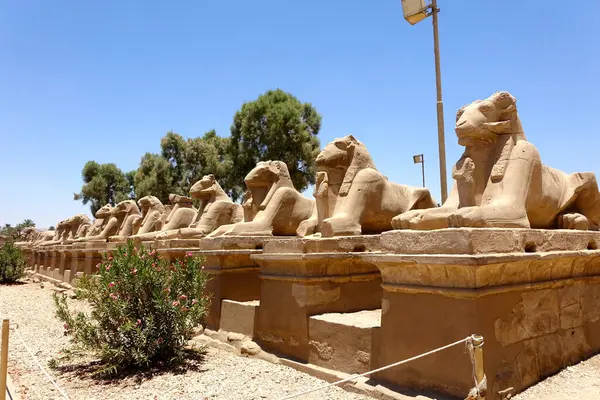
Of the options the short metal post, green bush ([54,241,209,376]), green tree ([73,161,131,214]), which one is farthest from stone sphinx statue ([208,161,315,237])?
green tree ([73,161,131,214])

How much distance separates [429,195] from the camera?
6473 millimetres

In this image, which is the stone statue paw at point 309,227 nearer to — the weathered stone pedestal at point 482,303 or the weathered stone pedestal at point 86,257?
the weathered stone pedestal at point 482,303

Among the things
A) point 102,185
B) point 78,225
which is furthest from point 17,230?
point 78,225

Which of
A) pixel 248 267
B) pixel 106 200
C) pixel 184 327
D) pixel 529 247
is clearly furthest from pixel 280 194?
pixel 106 200

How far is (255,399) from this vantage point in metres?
4.04

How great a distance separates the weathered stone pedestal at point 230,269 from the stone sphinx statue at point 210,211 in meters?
1.82

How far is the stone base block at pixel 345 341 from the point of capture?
13.5 feet

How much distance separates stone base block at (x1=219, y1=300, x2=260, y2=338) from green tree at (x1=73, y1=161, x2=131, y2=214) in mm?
26582

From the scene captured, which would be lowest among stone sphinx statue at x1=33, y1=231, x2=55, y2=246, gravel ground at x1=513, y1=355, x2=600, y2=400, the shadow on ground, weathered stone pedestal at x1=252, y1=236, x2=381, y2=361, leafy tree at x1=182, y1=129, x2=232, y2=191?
the shadow on ground

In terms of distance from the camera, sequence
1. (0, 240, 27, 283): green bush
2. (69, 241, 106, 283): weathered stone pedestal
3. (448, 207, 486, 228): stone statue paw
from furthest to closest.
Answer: (0, 240, 27, 283): green bush
(69, 241, 106, 283): weathered stone pedestal
(448, 207, 486, 228): stone statue paw

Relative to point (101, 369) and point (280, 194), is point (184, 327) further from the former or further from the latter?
point (280, 194)

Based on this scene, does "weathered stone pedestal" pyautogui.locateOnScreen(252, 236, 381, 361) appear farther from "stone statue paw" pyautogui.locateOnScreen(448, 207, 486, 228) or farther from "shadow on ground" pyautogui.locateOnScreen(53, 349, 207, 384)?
"stone statue paw" pyautogui.locateOnScreen(448, 207, 486, 228)

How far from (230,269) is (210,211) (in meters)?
2.40

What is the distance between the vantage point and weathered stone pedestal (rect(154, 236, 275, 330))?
626 cm
